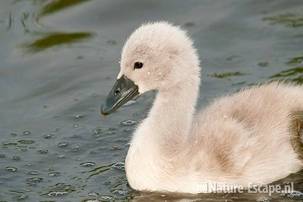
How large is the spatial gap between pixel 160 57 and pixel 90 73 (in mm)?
2273

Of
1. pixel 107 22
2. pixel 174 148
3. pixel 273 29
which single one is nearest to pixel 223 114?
pixel 174 148

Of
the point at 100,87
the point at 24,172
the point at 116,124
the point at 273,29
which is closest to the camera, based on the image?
the point at 24,172

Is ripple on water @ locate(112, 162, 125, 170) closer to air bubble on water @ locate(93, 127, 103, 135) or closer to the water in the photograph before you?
the water

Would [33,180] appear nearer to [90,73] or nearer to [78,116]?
[78,116]

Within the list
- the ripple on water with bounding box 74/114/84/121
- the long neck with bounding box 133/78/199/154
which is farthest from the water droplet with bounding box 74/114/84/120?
the long neck with bounding box 133/78/199/154

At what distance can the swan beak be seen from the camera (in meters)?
7.48

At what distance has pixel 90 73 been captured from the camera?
9.58m

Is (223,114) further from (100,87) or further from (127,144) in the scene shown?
(100,87)

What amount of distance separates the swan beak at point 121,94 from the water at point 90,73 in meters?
0.56

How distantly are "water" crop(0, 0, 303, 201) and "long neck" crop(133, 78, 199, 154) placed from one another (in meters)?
0.37

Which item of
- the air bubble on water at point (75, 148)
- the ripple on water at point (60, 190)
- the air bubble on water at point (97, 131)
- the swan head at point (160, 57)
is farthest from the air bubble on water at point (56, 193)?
the air bubble on water at point (97, 131)

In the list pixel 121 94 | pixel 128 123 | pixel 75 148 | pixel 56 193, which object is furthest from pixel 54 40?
pixel 56 193

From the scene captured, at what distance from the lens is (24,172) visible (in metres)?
7.84

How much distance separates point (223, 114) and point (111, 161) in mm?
998
